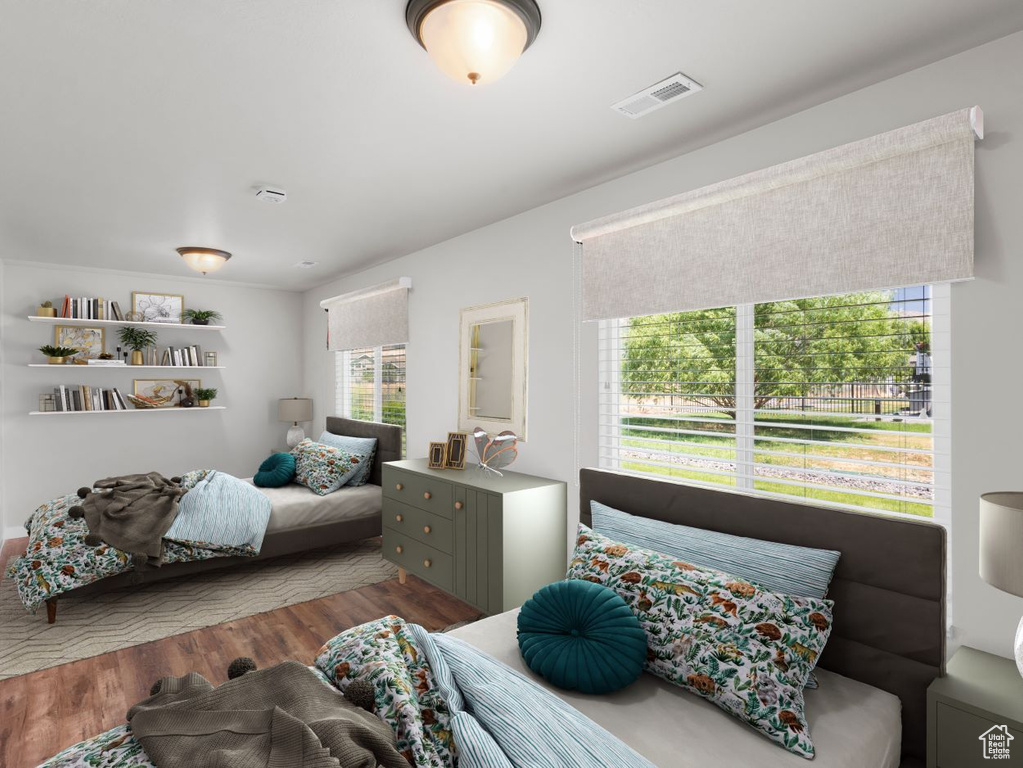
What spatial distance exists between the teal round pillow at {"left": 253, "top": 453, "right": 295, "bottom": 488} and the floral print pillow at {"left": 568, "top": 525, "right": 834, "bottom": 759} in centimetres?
354

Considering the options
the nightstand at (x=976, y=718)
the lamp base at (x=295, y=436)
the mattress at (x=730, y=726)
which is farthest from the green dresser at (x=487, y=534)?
the lamp base at (x=295, y=436)

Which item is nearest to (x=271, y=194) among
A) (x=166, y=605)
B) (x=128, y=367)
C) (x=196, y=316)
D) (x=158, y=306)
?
(x=166, y=605)

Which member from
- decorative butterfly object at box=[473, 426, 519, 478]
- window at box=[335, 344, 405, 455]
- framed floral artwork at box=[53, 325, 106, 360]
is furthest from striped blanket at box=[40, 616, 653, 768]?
framed floral artwork at box=[53, 325, 106, 360]

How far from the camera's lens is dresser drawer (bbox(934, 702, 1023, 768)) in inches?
55.8

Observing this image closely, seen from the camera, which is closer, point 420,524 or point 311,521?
point 420,524

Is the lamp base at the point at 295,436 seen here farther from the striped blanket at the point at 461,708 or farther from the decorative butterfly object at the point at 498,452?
the striped blanket at the point at 461,708

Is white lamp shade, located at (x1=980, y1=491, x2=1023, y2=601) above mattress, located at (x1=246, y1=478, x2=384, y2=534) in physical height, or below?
above

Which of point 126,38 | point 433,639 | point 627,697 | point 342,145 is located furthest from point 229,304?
point 627,697

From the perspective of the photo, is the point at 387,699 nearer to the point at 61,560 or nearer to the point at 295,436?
the point at 61,560

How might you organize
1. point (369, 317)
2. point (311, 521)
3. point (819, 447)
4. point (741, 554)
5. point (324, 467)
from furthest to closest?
1. point (369, 317)
2. point (324, 467)
3. point (311, 521)
4. point (819, 447)
5. point (741, 554)

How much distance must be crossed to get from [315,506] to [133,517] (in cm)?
117

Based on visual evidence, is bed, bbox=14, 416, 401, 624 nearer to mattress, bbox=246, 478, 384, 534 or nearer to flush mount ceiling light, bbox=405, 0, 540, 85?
mattress, bbox=246, 478, 384, 534

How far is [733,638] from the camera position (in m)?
1.67

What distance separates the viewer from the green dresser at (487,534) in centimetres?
295
